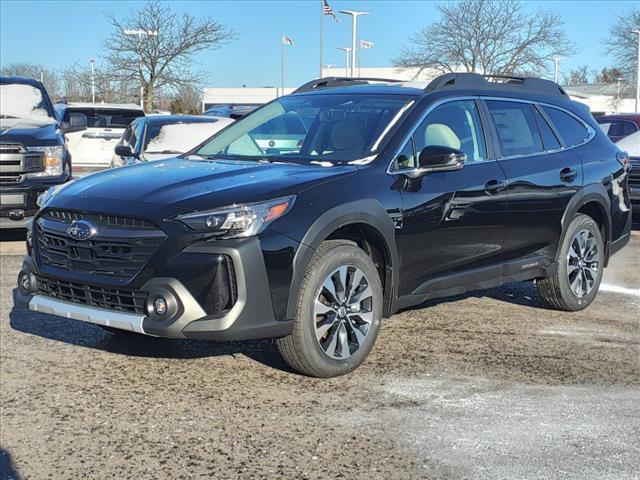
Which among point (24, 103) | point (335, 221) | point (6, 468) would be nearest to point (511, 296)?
point (335, 221)

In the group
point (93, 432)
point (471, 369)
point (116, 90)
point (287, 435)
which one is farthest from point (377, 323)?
point (116, 90)

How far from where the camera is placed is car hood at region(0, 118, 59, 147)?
9086 millimetres

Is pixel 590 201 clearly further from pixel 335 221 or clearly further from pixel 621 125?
pixel 621 125

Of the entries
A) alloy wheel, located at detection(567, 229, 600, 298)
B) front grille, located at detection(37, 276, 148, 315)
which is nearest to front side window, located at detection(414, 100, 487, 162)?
alloy wheel, located at detection(567, 229, 600, 298)

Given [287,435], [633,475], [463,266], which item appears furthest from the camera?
[463,266]

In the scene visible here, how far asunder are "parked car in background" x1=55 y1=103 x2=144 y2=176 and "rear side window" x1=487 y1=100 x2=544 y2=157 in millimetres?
11514

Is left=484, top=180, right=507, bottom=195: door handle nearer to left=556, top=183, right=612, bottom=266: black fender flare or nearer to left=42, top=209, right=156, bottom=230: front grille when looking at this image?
left=556, top=183, right=612, bottom=266: black fender flare

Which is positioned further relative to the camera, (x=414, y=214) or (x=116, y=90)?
(x=116, y=90)

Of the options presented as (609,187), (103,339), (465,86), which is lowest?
→ (103,339)

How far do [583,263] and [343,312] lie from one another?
109 inches

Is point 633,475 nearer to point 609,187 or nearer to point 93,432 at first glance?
point 93,432

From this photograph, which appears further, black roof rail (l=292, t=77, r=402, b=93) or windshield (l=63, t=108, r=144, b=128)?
windshield (l=63, t=108, r=144, b=128)

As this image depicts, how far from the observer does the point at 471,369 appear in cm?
483

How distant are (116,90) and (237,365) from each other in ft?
99.9
